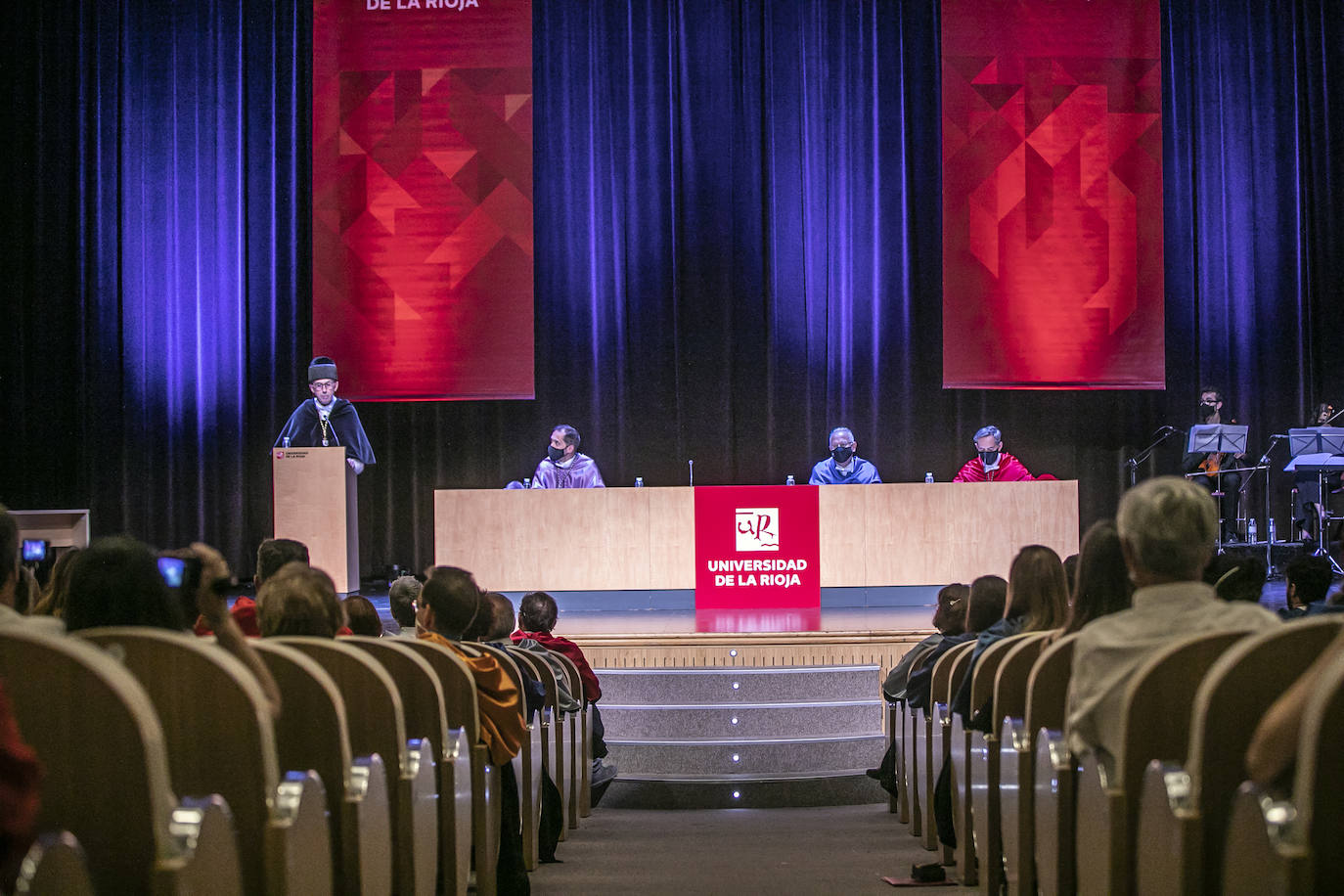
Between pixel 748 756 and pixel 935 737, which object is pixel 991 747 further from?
pixel 748 756

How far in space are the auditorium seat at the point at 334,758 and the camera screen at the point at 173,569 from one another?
0.16 meters

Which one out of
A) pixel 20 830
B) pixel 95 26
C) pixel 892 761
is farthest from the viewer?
pixel 95 26

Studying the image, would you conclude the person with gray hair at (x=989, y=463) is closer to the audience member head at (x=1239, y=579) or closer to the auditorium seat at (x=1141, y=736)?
the audience member head at (x=1239, y=579)

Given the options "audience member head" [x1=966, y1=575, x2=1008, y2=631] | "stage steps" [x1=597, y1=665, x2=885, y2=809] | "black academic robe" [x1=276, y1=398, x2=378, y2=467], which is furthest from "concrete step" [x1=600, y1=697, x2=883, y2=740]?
"black academic robe" [x1=276, y1=398, x2=378, y2=467]

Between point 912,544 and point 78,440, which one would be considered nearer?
point 912,544

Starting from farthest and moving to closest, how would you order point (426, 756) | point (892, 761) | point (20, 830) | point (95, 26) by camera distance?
point (95, 26), point (892, 761), point (426, 756), point (20, 830)

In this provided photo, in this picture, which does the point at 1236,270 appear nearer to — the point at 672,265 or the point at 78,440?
the point at 672,265

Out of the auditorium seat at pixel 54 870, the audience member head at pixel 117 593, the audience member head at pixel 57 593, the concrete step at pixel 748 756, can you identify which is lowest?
the concrete step at pixel 748 756

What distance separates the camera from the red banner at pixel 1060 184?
8.59 metres

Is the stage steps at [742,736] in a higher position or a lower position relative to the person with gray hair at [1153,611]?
lower

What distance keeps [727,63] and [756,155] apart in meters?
0.78

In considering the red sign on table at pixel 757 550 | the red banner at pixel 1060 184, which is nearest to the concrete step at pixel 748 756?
the red sign on table at pixel 757 550

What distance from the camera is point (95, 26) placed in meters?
9.36

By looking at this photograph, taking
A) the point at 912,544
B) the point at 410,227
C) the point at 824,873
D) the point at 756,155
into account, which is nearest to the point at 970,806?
the point at 824,873
